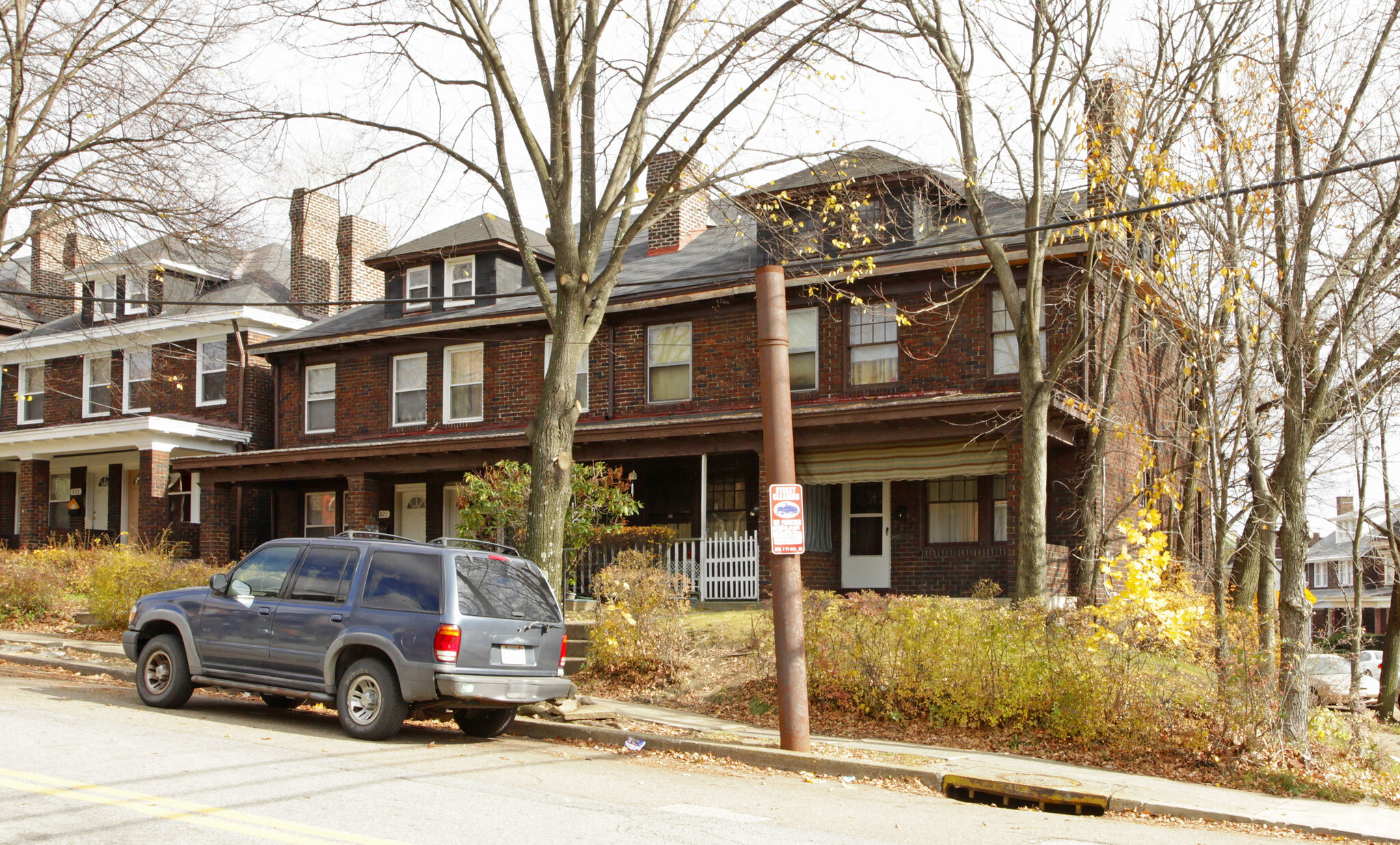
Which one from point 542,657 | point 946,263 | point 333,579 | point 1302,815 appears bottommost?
point 1302,815

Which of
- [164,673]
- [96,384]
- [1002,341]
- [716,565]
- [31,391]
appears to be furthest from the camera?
[31,391]

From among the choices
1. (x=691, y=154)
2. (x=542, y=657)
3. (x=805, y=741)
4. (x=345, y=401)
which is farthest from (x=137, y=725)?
(x=345, y=401)

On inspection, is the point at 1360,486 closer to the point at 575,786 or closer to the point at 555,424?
the point at 555,424

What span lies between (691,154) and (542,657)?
5.58 meters

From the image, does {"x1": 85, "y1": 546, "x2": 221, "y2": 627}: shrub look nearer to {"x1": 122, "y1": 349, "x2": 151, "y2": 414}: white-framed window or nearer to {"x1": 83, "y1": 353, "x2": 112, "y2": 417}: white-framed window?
{"x1": 122, "y1": 349, "x2": 151, "y2": 414}: white-framed window

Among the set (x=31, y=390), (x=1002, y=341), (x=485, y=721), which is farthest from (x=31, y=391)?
(x=485, y=721)

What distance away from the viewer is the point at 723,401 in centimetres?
2106

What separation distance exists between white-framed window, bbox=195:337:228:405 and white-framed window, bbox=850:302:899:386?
52.0 feet

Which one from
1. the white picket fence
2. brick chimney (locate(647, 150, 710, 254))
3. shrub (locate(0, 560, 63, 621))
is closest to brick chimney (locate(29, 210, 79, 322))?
shrub (locate(0, 560, 63, 621))

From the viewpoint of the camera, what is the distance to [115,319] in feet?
96.2

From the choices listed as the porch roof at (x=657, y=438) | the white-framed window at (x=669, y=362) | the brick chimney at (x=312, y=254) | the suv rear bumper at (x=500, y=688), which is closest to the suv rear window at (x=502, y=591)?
the suv rear bumper at (x=500, y=688)

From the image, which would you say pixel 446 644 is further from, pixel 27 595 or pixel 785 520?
pixel 27 595

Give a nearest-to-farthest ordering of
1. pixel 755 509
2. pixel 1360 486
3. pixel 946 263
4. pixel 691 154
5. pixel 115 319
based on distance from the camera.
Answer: pixel 691 154 → pixel 946 263 → pixel 755 509 → pixel 1360 486 → pixel 115 319

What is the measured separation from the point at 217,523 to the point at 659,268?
11.8 m
